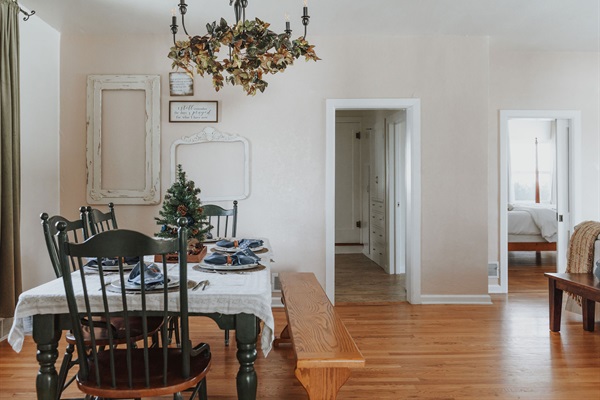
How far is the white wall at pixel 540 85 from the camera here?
543 centimetres

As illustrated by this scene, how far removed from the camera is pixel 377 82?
4797mm

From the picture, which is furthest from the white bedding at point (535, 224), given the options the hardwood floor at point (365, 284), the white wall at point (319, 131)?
the white wall at point (319, 131)

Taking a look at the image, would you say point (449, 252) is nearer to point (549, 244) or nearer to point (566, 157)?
point (566, 157)

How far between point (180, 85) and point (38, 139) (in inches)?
51.7

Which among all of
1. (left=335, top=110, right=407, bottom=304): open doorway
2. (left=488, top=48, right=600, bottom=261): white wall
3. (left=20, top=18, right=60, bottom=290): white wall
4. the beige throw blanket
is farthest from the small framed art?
the beige throw blanket

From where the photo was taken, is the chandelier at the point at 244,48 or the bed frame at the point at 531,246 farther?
the bed frame at the point at 531,246

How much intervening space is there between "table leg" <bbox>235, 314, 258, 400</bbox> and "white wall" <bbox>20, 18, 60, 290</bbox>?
279 centimetres

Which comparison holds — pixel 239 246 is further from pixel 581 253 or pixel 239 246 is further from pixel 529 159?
pixel 529 159

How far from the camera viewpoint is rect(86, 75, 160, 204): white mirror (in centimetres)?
468

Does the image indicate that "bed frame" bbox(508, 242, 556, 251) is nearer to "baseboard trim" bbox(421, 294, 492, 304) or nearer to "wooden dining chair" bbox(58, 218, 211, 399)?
"baseboard trim" bbox(421, 294, 492, 304)

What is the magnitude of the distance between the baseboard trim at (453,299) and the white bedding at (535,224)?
7.88 ft

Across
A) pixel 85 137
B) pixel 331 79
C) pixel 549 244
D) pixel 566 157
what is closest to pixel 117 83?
pixel 85 137

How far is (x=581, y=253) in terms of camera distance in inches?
158

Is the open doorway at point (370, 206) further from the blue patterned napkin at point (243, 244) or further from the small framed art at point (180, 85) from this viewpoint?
the small framed art at point (180, 85)
